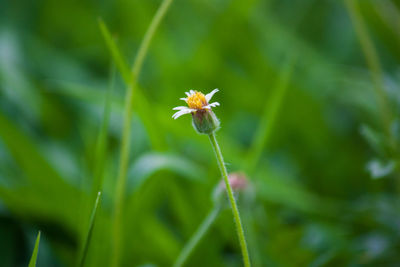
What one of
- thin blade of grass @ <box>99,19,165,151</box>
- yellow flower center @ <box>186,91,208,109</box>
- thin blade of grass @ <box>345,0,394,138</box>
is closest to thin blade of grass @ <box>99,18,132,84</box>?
thin blade of grass @ <box>99,19,165,151</box>

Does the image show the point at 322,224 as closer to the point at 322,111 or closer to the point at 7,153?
the point at 322,111

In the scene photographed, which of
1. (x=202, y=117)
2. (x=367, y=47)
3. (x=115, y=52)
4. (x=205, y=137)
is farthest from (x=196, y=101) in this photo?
(x=205, y=137)

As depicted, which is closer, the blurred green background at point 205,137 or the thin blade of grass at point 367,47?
the thin blade of grass at point 367,47

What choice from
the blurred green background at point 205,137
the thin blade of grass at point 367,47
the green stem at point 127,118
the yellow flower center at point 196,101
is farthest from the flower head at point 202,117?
the thin blade of grass at point 367,47

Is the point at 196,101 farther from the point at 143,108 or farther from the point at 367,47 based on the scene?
the point at 367,47

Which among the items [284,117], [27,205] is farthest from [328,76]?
[27,205]

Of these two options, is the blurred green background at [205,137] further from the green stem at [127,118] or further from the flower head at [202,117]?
the flower head at [202,117]
